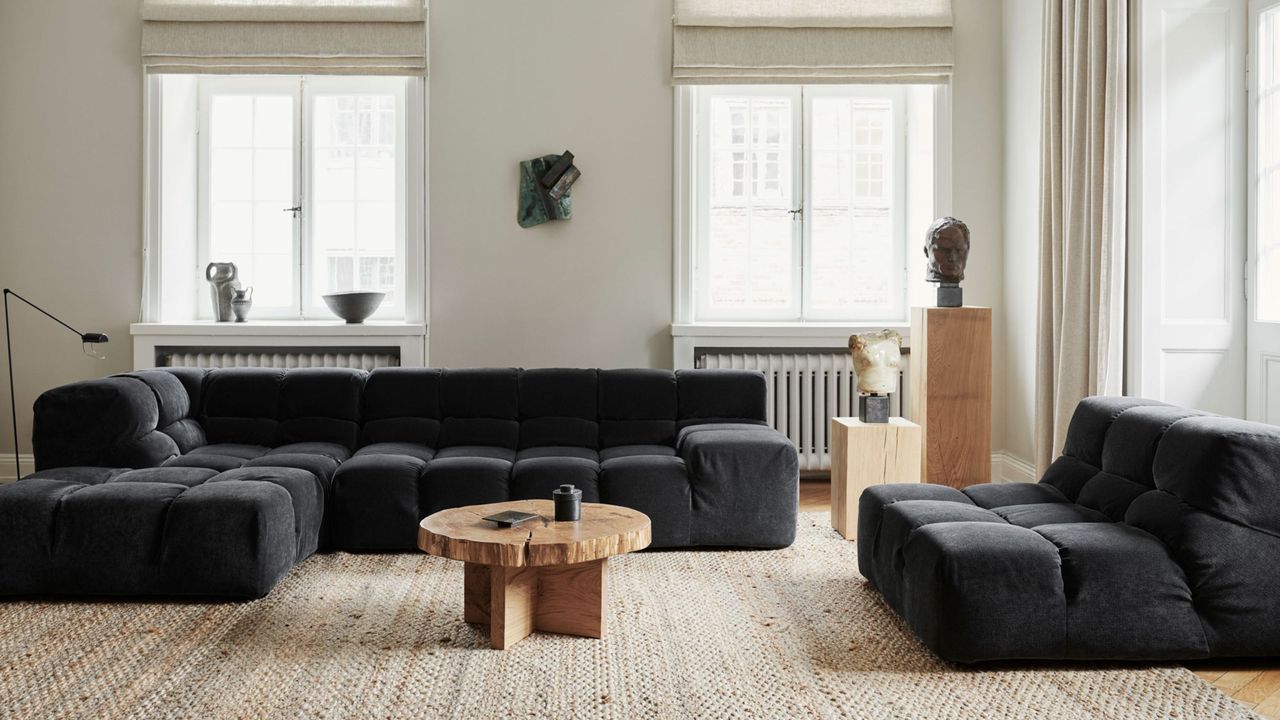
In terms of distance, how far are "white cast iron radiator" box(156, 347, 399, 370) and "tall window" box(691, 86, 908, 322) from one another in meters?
1.79

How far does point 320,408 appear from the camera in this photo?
478cm

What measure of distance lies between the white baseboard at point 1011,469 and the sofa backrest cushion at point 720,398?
157cm

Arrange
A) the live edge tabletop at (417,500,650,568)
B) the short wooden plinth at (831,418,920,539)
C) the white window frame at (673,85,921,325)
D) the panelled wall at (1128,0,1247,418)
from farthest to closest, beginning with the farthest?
the white window frame at (673,85,921,325), the short wooden plinth at (831,418,920,539), the panelled wall at (1128,0,1247,418), the live edge tabletop at (417,500,650,568)

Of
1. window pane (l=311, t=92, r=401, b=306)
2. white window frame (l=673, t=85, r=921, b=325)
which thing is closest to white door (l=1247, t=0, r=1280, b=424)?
white window frame (l=673, t=85, r=921, b=325)

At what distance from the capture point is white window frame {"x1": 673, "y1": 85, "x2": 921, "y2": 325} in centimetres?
579

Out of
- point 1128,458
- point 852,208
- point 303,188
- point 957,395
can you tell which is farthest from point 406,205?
point 1128,458

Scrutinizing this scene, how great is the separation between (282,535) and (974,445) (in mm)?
2971

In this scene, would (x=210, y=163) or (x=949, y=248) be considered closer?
(x=949, y=248)

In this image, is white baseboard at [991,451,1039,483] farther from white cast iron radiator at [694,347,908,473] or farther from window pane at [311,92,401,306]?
window pane at [311,92,401,306]

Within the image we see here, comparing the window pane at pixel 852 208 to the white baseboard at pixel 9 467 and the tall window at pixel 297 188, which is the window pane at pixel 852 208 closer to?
the tall window at pixel 297 188

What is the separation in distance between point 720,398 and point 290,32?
10.0 ft

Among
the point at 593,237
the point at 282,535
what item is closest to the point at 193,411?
the point at 282,535

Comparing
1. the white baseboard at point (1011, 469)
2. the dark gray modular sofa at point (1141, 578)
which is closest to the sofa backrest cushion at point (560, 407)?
the dark gray modular sofa at point (1141, 578)

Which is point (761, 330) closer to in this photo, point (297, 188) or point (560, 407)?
point (560, 407)
